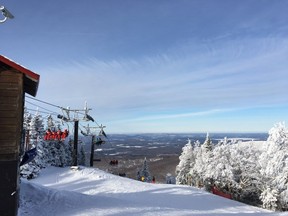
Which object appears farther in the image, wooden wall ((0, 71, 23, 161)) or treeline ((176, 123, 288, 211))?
treeline ((176, 123, 288, 211))

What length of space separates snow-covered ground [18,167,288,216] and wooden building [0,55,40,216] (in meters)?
4.42

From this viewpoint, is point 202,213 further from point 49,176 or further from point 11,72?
point 49,176

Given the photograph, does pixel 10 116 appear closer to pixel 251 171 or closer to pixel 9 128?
pixel 9 128

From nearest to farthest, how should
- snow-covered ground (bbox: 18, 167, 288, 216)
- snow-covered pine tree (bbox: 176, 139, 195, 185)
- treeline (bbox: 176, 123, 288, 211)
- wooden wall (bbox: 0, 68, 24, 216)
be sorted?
wooden wall (bbox: 0, 68, 24, 216)
snow-covered ground (bbox: 18, 167, 288, 216)
treeline (bbox: 176, 123, 288, 211)
snow-covered pine tree (bbox: 176, 139, 195, 185)

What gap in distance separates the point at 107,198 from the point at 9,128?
11392 millimetres

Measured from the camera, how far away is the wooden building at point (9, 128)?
1337 cm

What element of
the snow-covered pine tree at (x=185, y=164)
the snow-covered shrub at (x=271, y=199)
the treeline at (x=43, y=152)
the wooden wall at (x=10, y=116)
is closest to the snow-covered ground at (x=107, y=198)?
the treeline at (x=43, y=152)

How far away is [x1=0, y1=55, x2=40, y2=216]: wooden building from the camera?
1337cm

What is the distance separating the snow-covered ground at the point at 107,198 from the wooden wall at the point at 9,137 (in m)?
4.38

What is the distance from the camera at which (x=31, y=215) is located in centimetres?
1744

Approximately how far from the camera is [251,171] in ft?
148

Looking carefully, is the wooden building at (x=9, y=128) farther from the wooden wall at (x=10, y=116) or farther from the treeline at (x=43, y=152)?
the treeline at (x=43, y=152)

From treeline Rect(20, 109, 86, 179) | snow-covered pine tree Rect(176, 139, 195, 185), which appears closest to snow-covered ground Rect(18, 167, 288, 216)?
Result: treeline Rect(20, 109, 86, 179)

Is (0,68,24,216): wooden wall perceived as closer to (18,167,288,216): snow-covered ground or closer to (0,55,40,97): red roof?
(0,55,40,97): red roof
